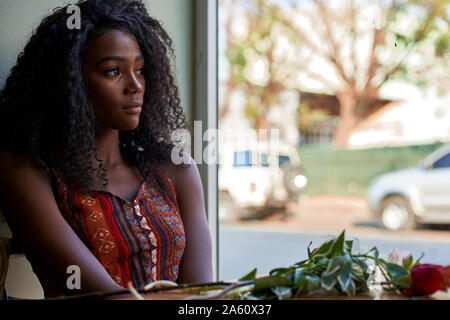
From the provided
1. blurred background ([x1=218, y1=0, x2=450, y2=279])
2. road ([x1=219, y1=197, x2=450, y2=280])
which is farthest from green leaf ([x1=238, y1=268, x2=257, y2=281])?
blurred background ([x1=218, y1=0, x2=450, y2=279])

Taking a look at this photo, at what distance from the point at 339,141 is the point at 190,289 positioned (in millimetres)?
8632

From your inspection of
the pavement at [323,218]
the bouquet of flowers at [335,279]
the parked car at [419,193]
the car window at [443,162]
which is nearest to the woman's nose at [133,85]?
the bouquet of flowers at [335,279]

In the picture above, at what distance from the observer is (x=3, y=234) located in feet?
4.99

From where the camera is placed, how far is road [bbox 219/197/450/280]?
6.37 m

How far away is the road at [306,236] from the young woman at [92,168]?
361 cm

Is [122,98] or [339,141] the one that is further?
[339,141]

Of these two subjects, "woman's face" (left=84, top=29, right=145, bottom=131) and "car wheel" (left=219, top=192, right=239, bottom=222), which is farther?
"car wheel" (left=219, top=192, right=239, bottom=222)

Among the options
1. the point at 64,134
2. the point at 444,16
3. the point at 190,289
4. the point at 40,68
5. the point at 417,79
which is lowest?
the point at 190,289

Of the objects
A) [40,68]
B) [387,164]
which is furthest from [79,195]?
[387,164]

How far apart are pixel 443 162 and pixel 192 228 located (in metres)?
5.08

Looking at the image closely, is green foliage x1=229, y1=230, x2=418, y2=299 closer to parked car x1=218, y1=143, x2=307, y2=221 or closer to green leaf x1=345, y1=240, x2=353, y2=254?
green leaf x1=345, y1=240, x2=353, y2=254

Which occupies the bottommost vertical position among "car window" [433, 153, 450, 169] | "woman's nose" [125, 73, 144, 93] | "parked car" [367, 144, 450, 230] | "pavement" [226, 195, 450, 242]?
"pavement" [226, 195, 450, 242]
